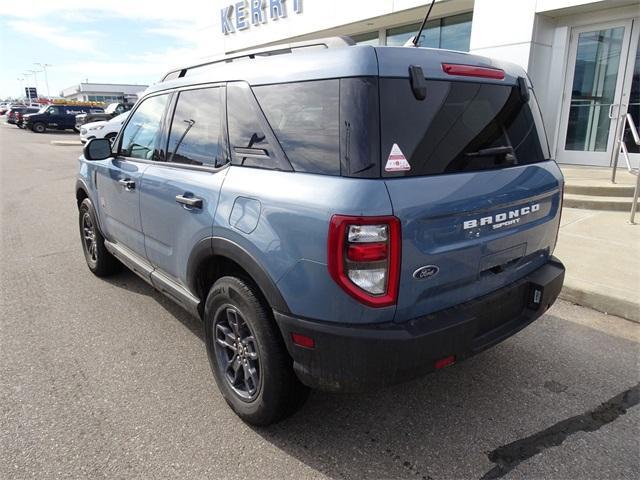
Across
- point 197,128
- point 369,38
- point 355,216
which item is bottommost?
point 355,216

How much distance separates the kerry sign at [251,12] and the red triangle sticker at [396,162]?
14.4m

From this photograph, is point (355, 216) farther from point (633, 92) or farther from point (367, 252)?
point (633, 92)

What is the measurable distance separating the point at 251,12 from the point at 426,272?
56.4 feet

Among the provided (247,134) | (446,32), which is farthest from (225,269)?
(446,32)

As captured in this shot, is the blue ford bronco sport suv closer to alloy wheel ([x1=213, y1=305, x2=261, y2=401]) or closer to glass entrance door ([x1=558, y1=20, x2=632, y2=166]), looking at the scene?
alloy wheel ([x1=213, y1=305, x2=261, y2=401])

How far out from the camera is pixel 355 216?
1900 mm

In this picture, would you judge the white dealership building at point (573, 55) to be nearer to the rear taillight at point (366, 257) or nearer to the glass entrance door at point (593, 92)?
the glass entrance door at point (593, 92)

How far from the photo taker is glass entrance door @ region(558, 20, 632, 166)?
27.9ft

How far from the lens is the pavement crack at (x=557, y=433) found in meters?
2.29

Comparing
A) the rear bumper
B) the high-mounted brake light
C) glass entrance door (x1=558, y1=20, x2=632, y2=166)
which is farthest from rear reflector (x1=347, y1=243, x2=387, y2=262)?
glass entrance door (x1=558, y1=20, x2=632, y2=166)

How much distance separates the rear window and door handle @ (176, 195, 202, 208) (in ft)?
3.84

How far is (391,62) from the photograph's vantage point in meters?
2.07

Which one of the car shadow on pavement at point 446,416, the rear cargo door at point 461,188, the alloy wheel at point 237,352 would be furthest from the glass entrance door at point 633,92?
the alloy wheel at point 237,352

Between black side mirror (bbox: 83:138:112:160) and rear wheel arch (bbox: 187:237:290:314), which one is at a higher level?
black side mirror (bbox: 83:138:112:160)
